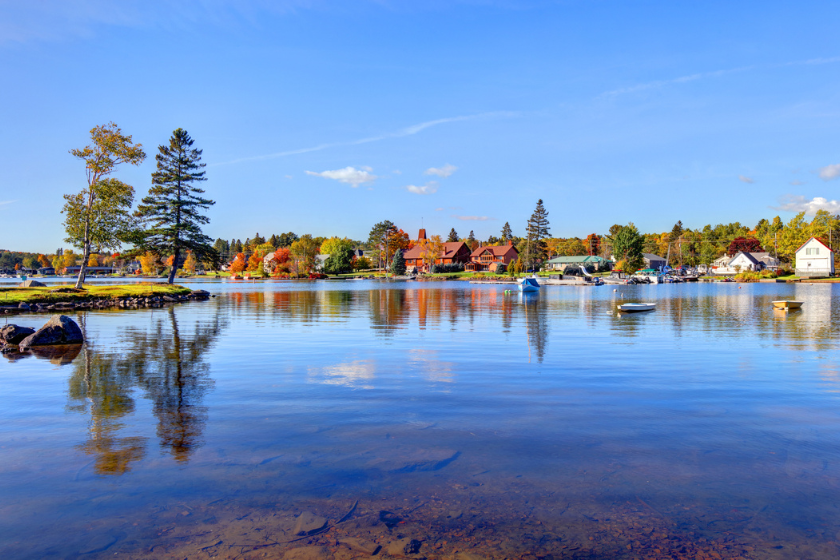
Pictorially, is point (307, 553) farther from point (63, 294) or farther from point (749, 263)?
point (749, 263)

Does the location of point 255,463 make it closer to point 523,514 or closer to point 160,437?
point 160,437

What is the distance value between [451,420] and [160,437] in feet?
17.2

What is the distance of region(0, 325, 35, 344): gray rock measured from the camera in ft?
70.2

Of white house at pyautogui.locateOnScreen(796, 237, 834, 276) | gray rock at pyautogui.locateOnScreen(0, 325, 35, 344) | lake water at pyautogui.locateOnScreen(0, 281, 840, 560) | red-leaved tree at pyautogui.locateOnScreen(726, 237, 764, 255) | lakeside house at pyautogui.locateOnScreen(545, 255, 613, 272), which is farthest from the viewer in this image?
red-leaved tree at pyautogui.locateOnScreen(726, 237, 764, 255)

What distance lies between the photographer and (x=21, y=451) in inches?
329

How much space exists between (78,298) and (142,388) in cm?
3686

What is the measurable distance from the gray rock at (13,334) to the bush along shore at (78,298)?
19204 mm

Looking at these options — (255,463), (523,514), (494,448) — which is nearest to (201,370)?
(255,463)

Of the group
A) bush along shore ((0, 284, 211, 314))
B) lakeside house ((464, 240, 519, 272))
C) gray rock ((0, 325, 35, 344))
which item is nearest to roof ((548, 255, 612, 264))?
lakeside house ((464, 240, 519, 272))

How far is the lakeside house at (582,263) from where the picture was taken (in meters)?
145

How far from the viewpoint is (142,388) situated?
42.2 feet

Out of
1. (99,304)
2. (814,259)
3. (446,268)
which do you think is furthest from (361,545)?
(446,268)

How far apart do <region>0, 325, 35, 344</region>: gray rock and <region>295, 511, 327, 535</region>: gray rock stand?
70.6 ft

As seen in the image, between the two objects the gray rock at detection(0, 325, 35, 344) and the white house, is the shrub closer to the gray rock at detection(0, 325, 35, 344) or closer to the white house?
the white house
